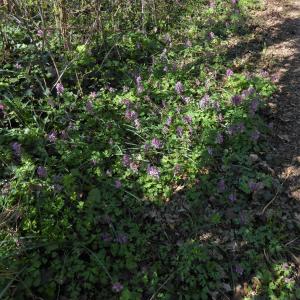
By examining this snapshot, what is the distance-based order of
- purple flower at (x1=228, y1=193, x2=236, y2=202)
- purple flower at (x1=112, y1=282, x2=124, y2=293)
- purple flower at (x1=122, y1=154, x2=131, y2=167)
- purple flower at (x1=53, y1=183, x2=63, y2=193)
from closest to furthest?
purple flower at (x1=112, y1=282, x2=124, y2=293) < purple flower at (x1=53, y1=183, x2=63, y2=193) < purple flower at (x1=228, y1=193, x2=236, y2=202) < purple flower at (x1=122, y1=154, x2=131, y2=167)

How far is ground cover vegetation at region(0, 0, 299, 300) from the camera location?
317 centimetres

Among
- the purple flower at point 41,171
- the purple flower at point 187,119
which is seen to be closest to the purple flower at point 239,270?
the purple flower at point 187,119

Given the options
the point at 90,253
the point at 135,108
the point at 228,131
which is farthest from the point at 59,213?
the point at 228,131

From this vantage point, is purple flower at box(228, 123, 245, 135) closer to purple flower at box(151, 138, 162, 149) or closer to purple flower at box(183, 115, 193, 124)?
purple flower at box(183, 115, 193, 124)

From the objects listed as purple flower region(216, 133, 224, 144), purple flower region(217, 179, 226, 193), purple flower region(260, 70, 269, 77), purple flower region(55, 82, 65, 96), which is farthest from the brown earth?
purple flower region(55, 82, 65, 96)

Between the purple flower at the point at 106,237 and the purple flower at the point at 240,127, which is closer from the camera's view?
the purple flower at the point at 106,237

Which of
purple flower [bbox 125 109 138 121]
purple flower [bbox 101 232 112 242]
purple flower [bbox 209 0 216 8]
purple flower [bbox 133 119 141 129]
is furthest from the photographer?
purple flower [bbox 209 0 216 8]

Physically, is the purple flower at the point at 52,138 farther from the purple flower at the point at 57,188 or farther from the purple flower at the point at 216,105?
the purple flower at the point at 216,105

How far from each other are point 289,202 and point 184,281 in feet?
4.85

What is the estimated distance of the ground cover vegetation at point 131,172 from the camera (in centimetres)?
317

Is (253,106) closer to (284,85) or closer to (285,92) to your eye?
(285,92)

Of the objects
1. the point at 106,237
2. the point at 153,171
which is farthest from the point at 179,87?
the point at 106,237

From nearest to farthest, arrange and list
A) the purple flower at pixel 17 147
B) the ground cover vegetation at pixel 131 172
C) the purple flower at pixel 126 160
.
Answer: the ground cover vegetation at pixel 131 172
the purple flower at pixel 17 147
the purple flower at pixel 126 160

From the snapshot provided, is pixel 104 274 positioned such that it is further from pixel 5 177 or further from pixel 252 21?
pixel 252 21
